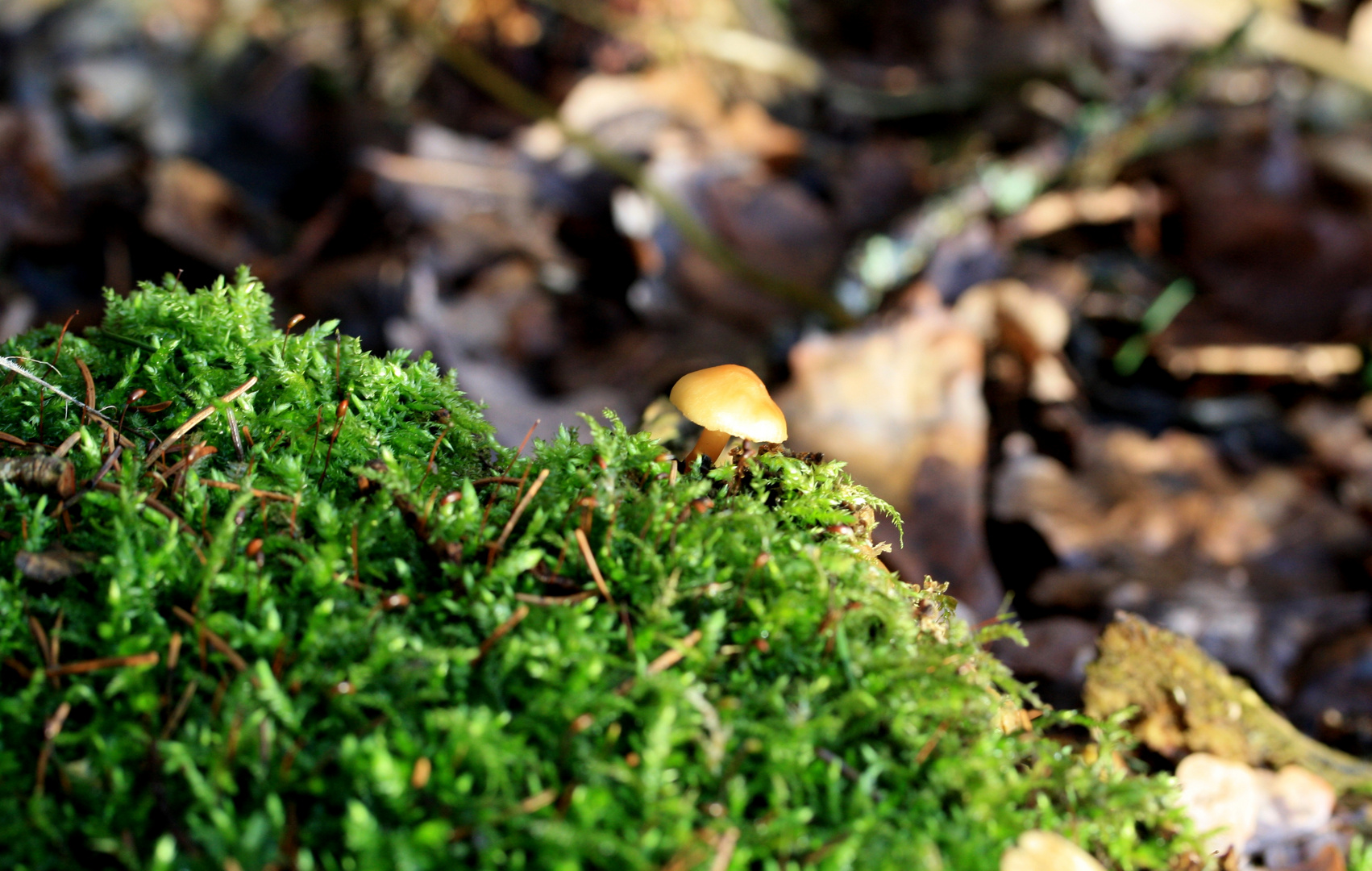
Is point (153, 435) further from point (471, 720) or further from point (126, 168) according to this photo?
point (126, 168)

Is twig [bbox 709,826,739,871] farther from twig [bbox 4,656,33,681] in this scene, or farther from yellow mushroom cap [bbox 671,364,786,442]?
twig [bbox 4,656,33,681]

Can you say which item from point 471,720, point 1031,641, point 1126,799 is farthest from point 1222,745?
point 471,720

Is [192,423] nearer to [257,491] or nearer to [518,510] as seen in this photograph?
[257,491]

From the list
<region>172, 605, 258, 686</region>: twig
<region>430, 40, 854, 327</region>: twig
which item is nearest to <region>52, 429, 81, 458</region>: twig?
<region>172, 605, 258, 686</region>: twig

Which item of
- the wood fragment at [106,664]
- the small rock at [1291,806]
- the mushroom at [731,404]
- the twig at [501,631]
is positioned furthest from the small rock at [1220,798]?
the wood fragment at [106,664]

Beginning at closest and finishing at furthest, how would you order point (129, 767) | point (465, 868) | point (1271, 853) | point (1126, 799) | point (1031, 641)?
point (465, 868)
point (129, 767)
point (1126, 799)
point (1271, 853)
point (1031, 641)

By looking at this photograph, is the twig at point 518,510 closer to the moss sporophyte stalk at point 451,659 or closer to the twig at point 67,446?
the moss sporophyte stalk at point 451,659

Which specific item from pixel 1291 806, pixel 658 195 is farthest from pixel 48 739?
pixel 658 195
